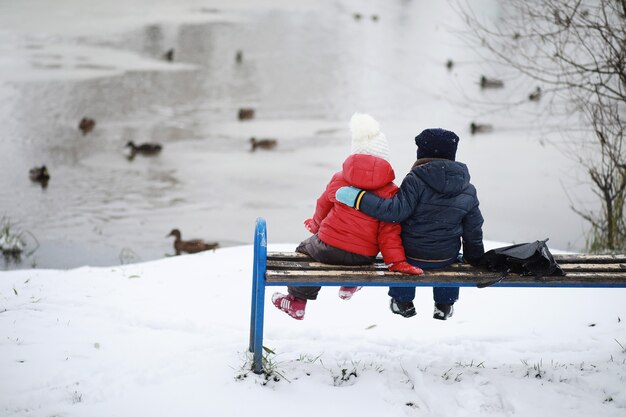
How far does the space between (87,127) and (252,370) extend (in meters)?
12.9

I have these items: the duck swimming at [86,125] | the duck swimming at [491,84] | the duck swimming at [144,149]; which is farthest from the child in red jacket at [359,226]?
the duck swimming at [491,84]

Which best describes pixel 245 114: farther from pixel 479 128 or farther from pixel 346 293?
pixel 346 293

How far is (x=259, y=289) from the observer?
3.61 metres

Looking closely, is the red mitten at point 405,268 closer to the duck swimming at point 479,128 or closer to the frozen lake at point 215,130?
the frozen lake at point 215,130

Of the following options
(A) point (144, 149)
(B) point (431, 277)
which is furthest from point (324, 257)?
(A) point (144, 149)

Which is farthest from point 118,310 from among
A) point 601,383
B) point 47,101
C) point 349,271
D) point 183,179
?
point 47,101

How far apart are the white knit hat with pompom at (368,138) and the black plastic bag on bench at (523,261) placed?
906 millimetres

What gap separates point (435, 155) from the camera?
13.0ft

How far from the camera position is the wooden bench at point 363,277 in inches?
142

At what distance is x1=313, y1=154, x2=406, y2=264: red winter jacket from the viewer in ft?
12.6

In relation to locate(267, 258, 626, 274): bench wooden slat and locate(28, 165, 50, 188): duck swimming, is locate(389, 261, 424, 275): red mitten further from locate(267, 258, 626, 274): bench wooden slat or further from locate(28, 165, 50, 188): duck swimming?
locate(28, 165, 50, 188): duck swimming

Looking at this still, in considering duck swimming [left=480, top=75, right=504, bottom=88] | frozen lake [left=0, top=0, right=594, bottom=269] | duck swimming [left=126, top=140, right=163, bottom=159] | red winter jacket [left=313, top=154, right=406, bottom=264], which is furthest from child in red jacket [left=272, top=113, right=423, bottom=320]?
duck swimming [left=480, top=75, right=504, bottom=88]

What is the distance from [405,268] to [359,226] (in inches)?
15.3

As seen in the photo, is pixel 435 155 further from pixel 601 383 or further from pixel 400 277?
pixel 601 383
